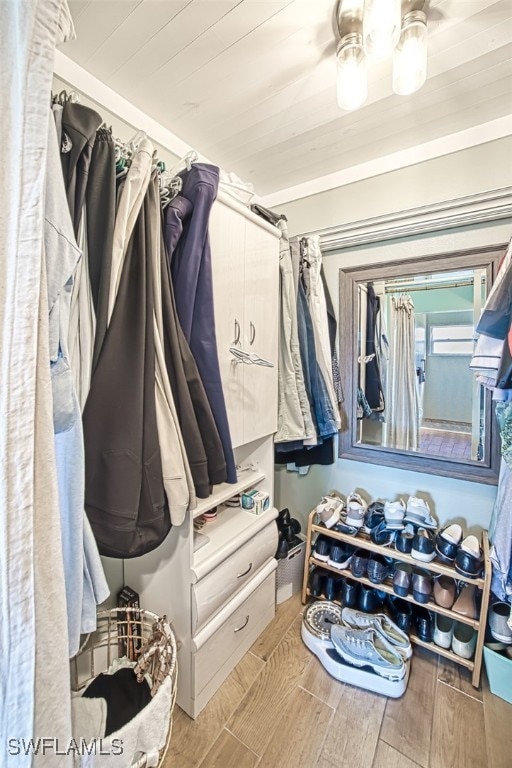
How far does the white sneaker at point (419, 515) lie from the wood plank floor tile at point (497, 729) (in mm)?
592

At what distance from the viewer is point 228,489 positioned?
124 cm

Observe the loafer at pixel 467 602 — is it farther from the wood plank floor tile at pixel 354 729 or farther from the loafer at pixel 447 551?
the wood plank floor tile at pixel 354 729

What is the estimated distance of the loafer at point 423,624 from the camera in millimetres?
1309

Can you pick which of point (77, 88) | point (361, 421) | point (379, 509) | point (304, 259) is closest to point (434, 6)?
point (304, 259)

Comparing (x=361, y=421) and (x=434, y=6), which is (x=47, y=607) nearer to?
(x=361, y=421)

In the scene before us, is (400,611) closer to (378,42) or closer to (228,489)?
(228,489)

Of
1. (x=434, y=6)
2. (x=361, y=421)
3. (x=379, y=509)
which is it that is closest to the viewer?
(x=434, y=6)

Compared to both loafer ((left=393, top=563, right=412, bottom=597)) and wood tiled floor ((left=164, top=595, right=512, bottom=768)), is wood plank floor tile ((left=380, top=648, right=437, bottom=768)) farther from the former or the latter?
loafer ((left=393, top=563, right=412, bottom=597))

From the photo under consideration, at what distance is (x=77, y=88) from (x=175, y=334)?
0.96 metres

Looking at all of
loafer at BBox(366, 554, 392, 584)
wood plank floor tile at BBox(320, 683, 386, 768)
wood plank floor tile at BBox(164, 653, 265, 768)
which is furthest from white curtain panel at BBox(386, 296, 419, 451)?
wood plank floor tile at BBox(164, 653, 265, 768)

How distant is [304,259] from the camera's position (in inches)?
60.2

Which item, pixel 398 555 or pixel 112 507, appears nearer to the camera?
pixel 112 507

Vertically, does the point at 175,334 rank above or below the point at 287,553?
above

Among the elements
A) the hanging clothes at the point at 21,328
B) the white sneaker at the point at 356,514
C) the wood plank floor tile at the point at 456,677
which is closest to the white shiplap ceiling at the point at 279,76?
the hanging clothes at the point at 21,328
